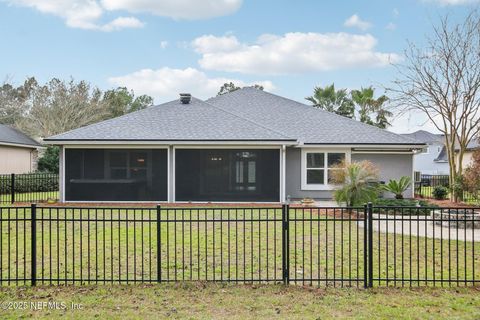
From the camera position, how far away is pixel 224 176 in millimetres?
17766

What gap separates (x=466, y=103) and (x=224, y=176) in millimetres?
12063

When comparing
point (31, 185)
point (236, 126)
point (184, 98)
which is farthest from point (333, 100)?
point (31, 185)

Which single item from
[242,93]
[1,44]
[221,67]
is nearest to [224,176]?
[242,93]

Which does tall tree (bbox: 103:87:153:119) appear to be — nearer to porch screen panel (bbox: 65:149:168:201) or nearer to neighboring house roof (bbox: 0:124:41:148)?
neighboring house roof (bbox: 0:124:41:148)

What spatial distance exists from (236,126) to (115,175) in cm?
560

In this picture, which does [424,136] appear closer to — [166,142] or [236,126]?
[236,126]

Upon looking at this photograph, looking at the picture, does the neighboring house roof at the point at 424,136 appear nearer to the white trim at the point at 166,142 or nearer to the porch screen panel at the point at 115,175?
the white trim at the point at 166,142

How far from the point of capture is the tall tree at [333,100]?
129 feet

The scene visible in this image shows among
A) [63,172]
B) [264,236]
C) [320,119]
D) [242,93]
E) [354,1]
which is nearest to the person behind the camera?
[264,236]

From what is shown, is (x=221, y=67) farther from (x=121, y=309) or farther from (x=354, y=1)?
(x=121, y=309)

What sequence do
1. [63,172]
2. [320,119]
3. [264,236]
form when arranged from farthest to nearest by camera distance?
[320,119] → [63,172] → [264,236]

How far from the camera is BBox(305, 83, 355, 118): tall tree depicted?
39.2m

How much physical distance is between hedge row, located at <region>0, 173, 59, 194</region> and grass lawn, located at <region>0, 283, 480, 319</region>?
18.4 m

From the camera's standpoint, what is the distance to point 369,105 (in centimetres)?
3934
